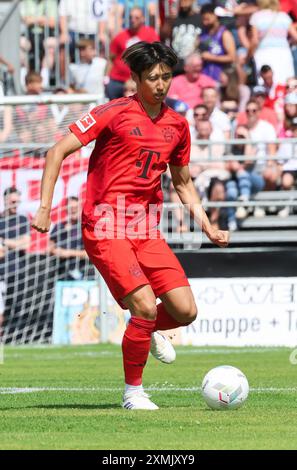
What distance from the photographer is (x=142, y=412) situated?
8430mm

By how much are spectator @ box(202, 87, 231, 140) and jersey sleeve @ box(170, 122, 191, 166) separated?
900 cm

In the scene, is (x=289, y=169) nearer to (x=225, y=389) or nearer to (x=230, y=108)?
(x=230, y=108)

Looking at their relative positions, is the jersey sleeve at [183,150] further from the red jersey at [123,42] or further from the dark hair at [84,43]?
the dark hair at [84,43]

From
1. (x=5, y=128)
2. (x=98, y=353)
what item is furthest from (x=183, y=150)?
(x=5, y=128)

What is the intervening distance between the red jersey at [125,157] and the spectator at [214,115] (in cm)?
942

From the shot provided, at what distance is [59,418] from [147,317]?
0.98m

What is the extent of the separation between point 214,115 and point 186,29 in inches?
76.6

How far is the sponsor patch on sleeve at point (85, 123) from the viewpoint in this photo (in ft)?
28.2

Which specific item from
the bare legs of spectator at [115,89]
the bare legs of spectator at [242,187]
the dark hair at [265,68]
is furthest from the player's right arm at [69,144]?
the bare legs of spectator at [115,89]

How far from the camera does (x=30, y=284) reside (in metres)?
17.5
